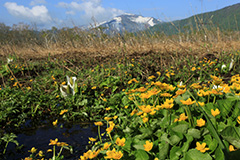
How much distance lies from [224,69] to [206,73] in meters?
0.45

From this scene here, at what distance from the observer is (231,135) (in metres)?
0.85

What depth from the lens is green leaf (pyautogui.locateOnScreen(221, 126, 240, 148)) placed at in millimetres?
804

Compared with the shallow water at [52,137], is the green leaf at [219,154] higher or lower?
higher

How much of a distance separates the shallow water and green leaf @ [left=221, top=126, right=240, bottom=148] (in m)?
1.11

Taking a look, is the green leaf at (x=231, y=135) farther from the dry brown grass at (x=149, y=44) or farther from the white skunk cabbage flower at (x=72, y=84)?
the dry brown grass at (x=149, y=44)

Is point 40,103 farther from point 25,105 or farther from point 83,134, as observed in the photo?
point 83,134

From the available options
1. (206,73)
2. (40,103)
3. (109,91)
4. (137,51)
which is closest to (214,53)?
(206,73)

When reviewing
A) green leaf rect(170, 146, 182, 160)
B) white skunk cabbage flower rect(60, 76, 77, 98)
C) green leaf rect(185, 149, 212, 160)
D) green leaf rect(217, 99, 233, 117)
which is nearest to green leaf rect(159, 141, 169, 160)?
green leaf rect(170, 146, 182, 160)

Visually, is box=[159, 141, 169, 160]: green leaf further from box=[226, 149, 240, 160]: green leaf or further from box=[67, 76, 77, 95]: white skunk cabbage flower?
box=[67, 76, 77, 95]: white skunk cabbage flower

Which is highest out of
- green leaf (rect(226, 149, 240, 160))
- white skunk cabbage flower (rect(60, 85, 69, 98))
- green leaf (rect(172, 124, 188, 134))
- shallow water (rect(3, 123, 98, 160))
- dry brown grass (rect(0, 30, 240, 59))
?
dry brown grass (rect(0, 30, 240, 59))

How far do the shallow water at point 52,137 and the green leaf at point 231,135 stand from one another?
1106 mm

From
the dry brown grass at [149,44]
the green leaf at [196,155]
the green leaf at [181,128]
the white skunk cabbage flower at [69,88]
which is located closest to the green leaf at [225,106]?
the green leaf at [181,128]

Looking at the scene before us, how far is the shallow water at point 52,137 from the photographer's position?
→ 152cm

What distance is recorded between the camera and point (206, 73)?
2.89 m
